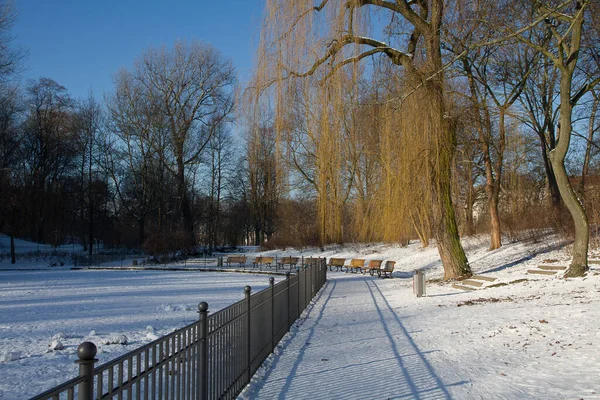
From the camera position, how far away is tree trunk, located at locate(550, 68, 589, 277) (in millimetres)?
14555

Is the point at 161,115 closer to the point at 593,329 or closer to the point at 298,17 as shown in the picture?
the point at 298,17

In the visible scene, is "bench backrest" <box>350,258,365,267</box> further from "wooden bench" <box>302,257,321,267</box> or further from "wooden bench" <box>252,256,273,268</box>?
"wooden bench" <box>252,256,273,268</box>

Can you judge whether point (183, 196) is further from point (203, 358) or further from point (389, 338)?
point (203, 358)

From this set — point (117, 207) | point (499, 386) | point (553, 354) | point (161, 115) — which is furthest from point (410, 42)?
point (117, 207)

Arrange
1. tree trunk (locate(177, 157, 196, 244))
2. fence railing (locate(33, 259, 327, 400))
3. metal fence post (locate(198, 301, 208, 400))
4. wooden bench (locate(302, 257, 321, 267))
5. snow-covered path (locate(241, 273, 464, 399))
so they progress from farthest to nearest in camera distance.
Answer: tree trunk (locate(177, 157, 196, 244)) → wooden bench (locate(302, 257, 321, 267)) → snow-covered path (locate(241, 273, 464, 399)) → metal fence post (locate(198, 301, 208, 400)) → fence railing (locate(33, 259, 327, 400))

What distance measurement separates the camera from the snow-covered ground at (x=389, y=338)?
6312mm

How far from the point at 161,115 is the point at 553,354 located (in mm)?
41410

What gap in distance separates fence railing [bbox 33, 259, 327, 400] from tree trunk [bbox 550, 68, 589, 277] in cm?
953

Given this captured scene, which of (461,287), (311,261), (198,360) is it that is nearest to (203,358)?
(198,360)

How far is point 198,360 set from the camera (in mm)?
4617

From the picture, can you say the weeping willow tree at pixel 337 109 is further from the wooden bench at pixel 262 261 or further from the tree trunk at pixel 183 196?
the tree trunk at pixel 183 196

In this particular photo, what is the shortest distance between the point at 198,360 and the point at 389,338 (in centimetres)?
562

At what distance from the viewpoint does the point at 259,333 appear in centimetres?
730

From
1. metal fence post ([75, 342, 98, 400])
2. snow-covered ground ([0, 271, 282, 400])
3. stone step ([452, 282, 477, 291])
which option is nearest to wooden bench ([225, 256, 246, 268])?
snow-covered ground ([0, 271, 282, 400])
